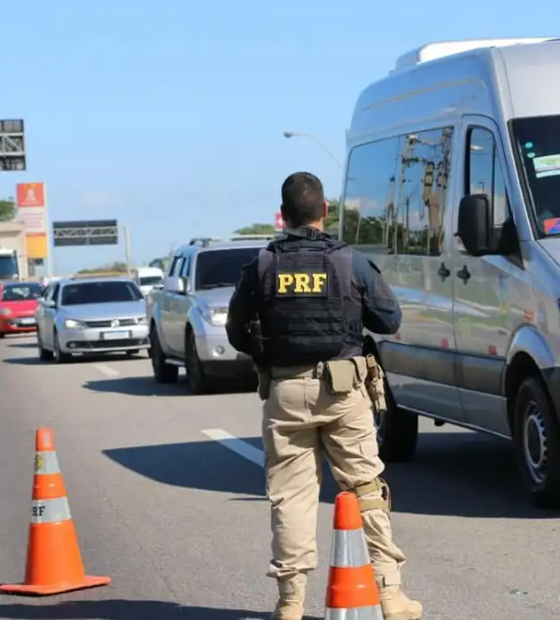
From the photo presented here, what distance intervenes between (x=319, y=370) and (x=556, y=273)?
266 centimetres

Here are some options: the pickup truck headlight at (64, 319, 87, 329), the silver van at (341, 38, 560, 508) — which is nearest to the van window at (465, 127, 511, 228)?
the silver van at (341, 38, 560, 508)

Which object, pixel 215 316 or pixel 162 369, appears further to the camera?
pixel 162 369

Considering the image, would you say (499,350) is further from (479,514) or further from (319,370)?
(319,370)

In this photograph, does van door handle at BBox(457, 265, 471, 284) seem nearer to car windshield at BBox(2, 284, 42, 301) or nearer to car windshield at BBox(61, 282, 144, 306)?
car windshield at BBox(61, 282, 144, 306)

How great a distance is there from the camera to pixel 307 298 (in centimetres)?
607

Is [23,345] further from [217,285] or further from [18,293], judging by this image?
[217,285]

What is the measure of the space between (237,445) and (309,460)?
7005mm

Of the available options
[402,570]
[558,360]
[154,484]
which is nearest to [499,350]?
[558,360]

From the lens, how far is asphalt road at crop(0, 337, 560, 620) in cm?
706

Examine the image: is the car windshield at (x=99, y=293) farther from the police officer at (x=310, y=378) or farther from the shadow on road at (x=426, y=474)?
the police officer at (x=310, y=378)

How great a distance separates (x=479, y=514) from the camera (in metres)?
9.15

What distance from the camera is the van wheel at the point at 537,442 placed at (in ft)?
28.3

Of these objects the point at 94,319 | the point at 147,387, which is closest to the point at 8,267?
the point at 94,319

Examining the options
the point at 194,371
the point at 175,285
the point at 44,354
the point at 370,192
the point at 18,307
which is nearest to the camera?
the point at 370,192
